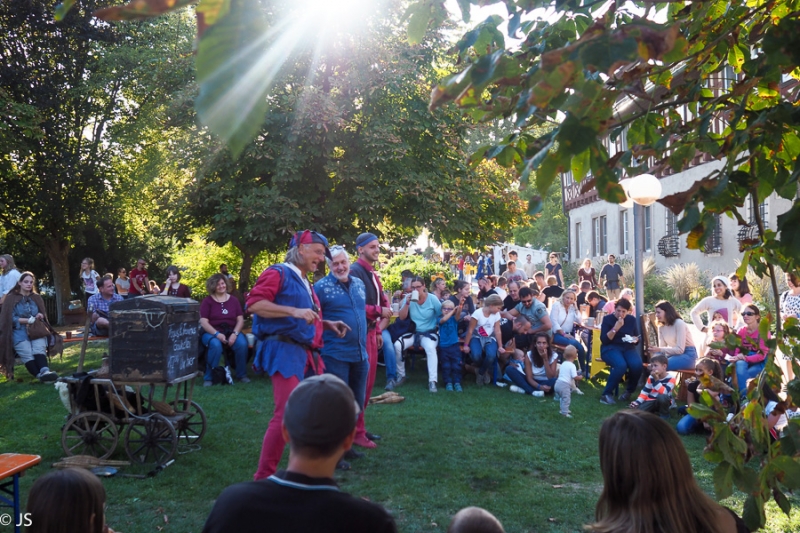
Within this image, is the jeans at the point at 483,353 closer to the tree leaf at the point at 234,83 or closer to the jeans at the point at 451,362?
the jeans at the point at 451,362

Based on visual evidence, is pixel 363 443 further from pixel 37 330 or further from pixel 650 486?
pixel 37 330

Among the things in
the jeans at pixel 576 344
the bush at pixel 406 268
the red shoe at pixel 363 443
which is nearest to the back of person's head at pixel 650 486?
the red shoe at pixel 363 443

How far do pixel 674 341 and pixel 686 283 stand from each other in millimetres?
9955

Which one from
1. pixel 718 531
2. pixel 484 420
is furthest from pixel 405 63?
pixel 718 531

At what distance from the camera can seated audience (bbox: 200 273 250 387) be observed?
10938 millimetres

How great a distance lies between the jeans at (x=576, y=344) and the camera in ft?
36.8

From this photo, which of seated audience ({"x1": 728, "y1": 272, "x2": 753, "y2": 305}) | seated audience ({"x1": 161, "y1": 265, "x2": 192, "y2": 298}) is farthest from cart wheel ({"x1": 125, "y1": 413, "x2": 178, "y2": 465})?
seated audience ({"x1": 728, "y1": 272, "x2": 753, "y2": 305})

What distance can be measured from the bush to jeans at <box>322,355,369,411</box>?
13.4m

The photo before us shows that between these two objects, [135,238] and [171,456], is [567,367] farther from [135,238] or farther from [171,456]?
[135,238]

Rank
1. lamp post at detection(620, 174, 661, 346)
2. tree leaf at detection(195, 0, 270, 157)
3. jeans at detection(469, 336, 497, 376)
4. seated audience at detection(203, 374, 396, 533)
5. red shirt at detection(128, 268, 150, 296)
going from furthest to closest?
red shirt at detection(128, 268, 150, 296) < jeans at detection(469, 336, 497, 376) < lamp post at detection(620, 174, 661, 346) < seated audience at detection(203, 374, 396, 533) < tree leaf at detection(195, 0, 270, 157)

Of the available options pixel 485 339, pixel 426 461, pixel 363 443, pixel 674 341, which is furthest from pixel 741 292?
pixel 363 443

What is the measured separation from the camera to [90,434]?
21.7 feet

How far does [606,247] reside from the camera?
30.2 metres

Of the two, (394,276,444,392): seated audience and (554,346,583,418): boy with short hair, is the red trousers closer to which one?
(554,346,583,418): boy with short hair
